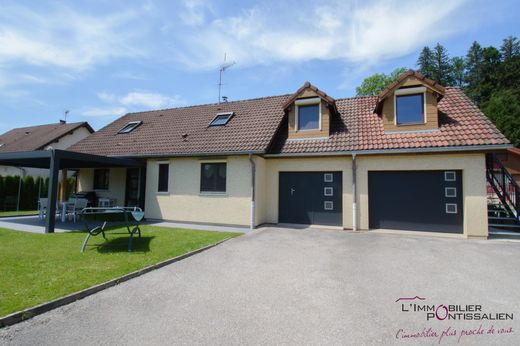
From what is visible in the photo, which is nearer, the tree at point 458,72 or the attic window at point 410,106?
the attic window at point 410,106

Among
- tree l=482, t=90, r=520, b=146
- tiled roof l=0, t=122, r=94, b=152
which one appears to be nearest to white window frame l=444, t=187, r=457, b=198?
tiled roof l=0, t=122, r=94, b=152

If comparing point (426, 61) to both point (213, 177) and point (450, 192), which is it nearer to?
point (450, 192)

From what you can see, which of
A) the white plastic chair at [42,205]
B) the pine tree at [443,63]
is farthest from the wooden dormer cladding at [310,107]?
the pine tree at [443,63]

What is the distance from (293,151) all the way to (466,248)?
21.9 ft

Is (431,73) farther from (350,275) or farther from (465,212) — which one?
(350,275)

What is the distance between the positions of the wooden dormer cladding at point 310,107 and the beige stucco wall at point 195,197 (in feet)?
9.56

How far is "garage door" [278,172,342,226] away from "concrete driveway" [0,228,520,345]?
385 centimetres

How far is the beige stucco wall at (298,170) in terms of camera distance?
11.0 metres

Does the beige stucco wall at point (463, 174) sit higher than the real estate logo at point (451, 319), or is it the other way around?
the beige stucco wall at point (463, 174)

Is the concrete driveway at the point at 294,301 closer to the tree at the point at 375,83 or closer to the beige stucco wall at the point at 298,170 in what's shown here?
the beige stucco wall at the point at 298,170

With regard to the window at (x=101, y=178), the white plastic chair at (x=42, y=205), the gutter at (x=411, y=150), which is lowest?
the white plastic chair at (x=42, y=205)

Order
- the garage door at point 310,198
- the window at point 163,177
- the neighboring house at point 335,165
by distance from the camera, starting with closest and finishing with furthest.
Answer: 1. the neighboring house at point 335,165
2. the garage door at point 310,198
3. the window at point 163,177

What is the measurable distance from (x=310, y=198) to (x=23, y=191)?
20820 millimetres

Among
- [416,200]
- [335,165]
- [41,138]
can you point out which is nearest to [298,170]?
[335,165]
